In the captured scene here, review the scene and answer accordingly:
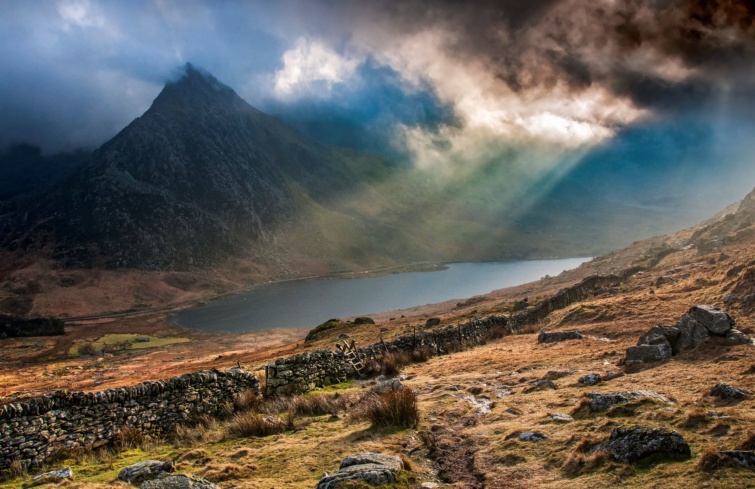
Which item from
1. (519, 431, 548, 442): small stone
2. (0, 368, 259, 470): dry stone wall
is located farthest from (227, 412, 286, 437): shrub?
(519, 431, 548, 442): small stone

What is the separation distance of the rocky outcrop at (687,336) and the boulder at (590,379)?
1171mm

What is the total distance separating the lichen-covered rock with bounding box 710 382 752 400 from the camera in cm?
707

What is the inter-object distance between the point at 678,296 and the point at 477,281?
121m

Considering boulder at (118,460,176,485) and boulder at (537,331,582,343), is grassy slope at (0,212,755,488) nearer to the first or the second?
boulder at (118,460,176,485)

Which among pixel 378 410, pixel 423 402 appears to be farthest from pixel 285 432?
pixel 423 402

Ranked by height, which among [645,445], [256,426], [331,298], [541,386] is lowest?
[541,386]

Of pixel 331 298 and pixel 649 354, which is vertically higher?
pixel 331 298

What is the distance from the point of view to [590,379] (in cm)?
1016

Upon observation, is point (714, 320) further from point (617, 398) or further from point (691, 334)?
point (617, 398)

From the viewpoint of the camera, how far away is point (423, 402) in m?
11.0

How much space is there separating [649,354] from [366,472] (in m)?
8.66

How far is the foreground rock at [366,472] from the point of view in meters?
5.61

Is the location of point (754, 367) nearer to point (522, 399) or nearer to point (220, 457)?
point (522, 399)

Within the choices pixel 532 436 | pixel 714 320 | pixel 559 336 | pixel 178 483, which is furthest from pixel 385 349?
pixel 178 483
